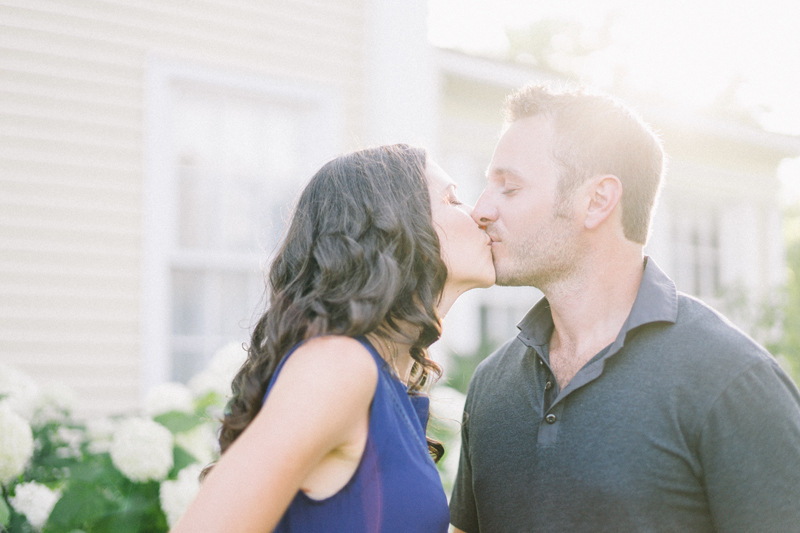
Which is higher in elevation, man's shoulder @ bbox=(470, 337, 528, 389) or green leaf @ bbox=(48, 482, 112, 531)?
man's shoulder @ bbox=(470, 337, 528, 389)

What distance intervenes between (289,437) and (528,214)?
1194 millimetres

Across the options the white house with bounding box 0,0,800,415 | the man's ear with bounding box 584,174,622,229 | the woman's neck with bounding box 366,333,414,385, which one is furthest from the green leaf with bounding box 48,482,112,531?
the white house with bounding box 0,0,800,415

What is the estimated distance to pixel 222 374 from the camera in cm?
292

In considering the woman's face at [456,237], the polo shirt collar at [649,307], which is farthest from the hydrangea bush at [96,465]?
the polo shirt collar at [649,307]

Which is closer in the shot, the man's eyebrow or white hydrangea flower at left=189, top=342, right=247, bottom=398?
the man's eyebrow

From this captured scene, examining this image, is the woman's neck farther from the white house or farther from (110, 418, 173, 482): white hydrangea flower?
the white house

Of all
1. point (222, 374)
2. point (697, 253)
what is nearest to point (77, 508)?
point (222, 374)

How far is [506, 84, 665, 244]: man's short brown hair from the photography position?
7.56 ft

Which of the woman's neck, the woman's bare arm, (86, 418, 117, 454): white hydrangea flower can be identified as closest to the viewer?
the woman's bare arm

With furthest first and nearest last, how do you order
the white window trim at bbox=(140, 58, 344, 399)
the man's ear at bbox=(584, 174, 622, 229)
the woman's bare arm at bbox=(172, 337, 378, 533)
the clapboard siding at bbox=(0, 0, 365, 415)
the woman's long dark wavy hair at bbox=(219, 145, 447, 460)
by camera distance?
the white window trim at bbox=(140, 58, 344, 399), the clapboard siding at bbox=(0, 0, 365, 415), the man's ear at bbox=(584, 174, 622, 229), the woman's long dark wavy hair at bbox=(219, 145, 447, 460), the woman's bare arm at bbox=(172, 337, 378, 533)

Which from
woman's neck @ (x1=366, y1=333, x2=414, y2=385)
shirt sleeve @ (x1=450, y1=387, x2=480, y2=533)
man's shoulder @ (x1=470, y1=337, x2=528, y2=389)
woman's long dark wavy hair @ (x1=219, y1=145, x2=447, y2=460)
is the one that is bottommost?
shirt sleeve @ (x1=450, y1=387, x2=480, y2=533)

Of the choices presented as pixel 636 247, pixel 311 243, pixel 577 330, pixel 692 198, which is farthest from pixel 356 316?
pixel 692 198

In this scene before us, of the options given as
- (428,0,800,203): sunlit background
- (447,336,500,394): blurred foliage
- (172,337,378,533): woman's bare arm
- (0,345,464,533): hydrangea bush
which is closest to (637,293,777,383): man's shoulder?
(172,337,378,533): woman's bare arm

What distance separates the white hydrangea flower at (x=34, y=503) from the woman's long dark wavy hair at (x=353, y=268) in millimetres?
767
